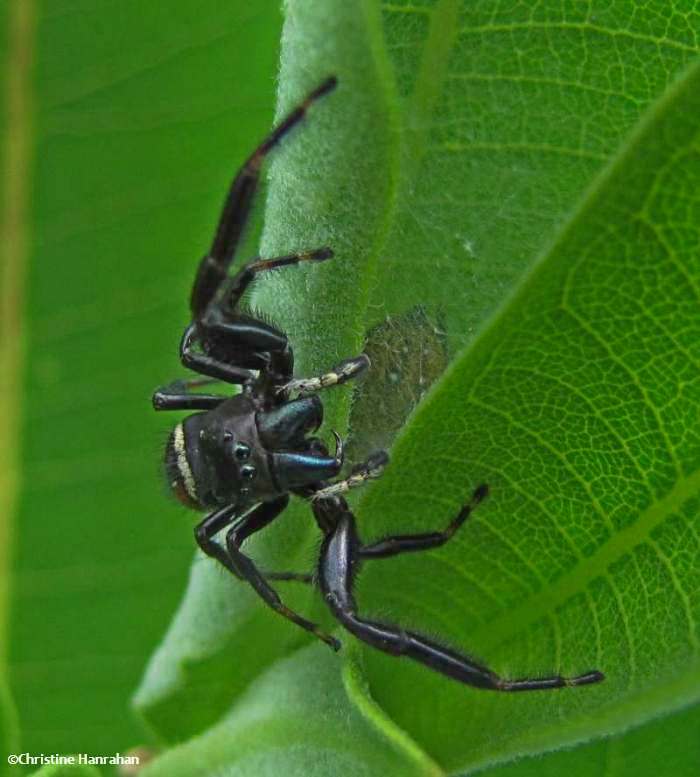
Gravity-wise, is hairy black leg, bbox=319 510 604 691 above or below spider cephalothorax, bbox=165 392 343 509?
above

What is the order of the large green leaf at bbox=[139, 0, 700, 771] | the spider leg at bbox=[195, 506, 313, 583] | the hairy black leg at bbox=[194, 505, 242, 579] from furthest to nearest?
the hairy black leg at bbox=[194, 505, 242, 579], the spider leg at bbox=[195, 506, 313, 583], the large green leaf at bbox=[139, 0, 700, 771]

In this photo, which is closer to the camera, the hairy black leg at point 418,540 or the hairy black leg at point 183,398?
the hairy black leg at point 418,540

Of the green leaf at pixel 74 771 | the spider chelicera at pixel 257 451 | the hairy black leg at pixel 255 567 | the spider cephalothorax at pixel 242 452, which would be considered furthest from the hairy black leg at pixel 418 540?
the spider cephalothorax at pixel 242 452

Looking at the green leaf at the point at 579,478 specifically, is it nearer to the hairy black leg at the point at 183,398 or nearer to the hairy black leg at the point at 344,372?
the hairy black leg at the point at 344,372

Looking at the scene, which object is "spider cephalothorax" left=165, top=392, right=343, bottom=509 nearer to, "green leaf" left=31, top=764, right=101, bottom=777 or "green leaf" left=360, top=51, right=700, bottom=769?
"green leaf" left=360, top=51, right=700, bottom=769

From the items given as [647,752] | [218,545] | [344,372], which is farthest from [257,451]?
[647,752]

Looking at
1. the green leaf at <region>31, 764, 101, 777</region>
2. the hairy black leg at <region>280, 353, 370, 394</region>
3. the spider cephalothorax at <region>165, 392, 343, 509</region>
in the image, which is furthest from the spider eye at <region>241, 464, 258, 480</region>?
the green leaf at <region>31, 764, 101, 777</region>

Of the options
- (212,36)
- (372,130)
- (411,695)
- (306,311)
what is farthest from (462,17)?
(212,36)

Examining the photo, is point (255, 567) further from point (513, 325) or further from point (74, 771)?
point (513, 325)
